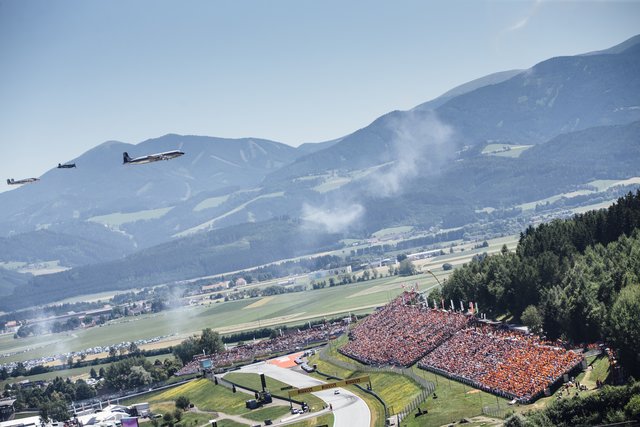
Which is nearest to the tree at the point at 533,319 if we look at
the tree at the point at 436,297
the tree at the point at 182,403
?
the tree at the point at 436,297

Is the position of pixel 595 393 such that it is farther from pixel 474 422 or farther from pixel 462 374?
pixel 462 374

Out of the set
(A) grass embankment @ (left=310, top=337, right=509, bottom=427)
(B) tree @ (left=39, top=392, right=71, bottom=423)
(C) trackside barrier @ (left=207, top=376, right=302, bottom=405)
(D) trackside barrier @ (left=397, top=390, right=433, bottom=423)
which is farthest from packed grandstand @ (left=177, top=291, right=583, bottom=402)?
(B) tree @ (left=39, top=392, right=71, bottom=423)

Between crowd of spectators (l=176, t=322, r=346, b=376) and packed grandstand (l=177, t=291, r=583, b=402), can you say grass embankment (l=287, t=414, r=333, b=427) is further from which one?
crowd of spectators (l=176, t=322, r=346, b=376)

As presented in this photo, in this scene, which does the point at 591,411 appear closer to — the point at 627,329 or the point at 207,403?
the point at 627,329

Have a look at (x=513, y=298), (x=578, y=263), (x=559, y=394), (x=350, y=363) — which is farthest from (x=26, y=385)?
(x=559, y=394)

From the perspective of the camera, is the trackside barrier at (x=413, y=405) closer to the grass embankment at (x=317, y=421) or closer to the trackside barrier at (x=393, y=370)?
the trackside barrier at (x=393, y=370)

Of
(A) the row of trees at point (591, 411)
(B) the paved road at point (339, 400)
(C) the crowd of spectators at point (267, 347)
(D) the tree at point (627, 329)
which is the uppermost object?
(D) the tree at point (627, 329)
